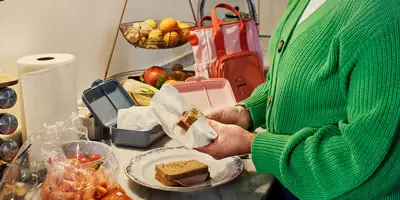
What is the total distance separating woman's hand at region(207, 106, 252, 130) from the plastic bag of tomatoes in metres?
0.30

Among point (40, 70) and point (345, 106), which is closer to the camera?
point (345, 106)

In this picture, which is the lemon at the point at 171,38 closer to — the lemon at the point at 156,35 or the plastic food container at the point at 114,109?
the lemon at the point at 156,35

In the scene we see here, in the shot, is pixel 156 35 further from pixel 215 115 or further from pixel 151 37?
pixel 215 115


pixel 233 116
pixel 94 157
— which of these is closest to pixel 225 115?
pixel 233 116

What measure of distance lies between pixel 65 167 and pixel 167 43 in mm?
979

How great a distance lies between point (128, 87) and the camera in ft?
6.29

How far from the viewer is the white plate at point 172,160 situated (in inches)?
50.0

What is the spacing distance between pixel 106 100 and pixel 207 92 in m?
0.34

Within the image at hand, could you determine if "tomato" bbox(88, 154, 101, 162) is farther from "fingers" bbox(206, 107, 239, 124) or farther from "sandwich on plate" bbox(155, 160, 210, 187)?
→ "fingers" bbox(206, 107, 239, 124)

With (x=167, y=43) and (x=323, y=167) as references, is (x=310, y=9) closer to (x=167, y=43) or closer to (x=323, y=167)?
(x=323, y=167)

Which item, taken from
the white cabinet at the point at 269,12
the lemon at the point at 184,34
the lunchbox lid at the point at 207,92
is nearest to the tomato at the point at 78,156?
the lunchbox lid at the point at 207,92

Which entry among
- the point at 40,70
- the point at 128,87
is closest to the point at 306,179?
the point at 40,70

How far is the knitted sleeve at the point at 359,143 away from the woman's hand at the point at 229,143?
0.23 feet

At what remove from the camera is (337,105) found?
1.02m
